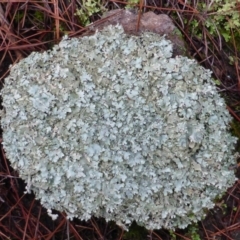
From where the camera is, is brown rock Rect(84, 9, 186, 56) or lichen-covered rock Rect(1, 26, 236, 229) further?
brown rock Rect(84, 9, 186, 56)

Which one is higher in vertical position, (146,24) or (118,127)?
(146,24)

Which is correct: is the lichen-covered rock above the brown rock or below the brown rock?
below

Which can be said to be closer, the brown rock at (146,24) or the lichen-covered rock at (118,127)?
the lichen-covered rock at (118,127)

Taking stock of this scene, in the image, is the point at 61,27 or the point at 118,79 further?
the point at 61,27

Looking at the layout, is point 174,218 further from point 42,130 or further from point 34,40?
point 34,40

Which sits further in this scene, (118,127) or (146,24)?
(146,24)

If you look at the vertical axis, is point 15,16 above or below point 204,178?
above

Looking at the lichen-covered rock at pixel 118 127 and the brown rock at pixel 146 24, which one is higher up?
the brown rock at pixel 146 24

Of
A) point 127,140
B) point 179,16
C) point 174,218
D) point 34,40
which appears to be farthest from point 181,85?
point 34,40
